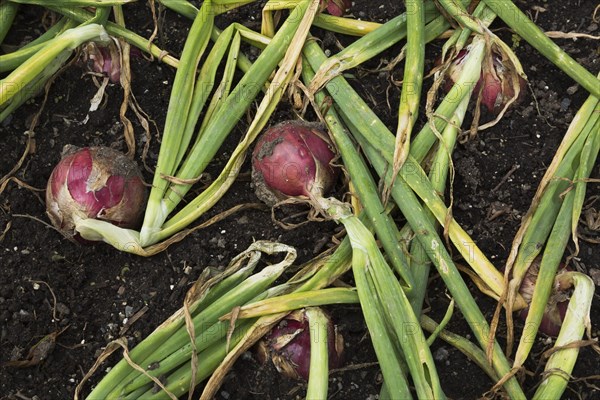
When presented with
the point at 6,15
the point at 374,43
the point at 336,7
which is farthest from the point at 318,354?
the point at 6,15

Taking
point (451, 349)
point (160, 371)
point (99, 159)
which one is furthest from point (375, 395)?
point (99, 159)

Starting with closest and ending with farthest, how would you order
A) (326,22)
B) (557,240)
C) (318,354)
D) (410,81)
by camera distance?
(318,354)
(557,240)
(410,81)
(326,22)

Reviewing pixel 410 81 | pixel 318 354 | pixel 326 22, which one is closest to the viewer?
pixel 318 354

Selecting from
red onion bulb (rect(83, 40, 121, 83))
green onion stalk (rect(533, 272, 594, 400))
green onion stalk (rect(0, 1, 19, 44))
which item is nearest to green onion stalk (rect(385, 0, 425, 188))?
green onion stalk (rect(533, 272, 594, 400))

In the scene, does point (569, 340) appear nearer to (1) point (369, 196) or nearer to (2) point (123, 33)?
(1) point (369, 196)

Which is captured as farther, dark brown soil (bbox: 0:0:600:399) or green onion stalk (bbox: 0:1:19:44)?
green onion stalk (bbox: 0:1:19:44)

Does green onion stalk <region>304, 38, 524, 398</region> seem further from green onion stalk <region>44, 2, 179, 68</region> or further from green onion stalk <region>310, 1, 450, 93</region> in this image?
green onion stalk <region>44, 2, 179, 68</region>
